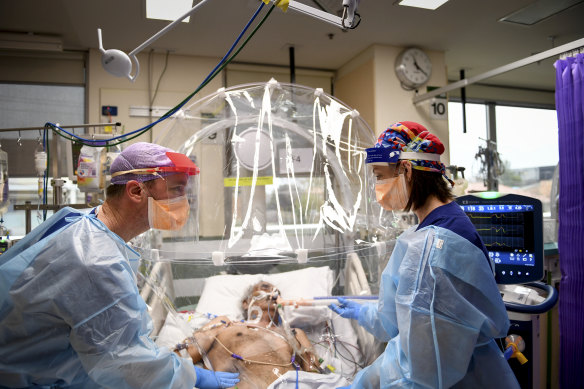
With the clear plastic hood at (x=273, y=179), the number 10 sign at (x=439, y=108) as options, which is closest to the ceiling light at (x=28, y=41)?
the clear plastic hood at (x=273, y=179)

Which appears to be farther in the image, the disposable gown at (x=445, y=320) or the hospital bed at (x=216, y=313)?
the hospital bed at (x=216, y=313)

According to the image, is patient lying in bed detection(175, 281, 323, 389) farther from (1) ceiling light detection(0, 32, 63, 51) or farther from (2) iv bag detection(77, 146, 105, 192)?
(1) ceiling light detection(0, 32, 63, 51)

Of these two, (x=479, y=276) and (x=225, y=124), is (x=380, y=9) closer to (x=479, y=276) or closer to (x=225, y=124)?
(x=225, y=124)

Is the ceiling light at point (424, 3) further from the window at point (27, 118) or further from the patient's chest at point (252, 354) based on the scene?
the window at point (27, 118)

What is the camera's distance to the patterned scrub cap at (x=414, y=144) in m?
1.17

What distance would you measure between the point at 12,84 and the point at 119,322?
12.0 feet

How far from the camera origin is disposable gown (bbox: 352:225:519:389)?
0.98m

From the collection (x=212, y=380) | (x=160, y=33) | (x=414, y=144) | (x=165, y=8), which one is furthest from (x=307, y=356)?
(x=165, y=8)

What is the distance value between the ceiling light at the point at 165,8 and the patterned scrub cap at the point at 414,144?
7.01 feet

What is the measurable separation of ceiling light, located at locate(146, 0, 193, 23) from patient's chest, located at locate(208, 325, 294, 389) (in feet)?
7.38

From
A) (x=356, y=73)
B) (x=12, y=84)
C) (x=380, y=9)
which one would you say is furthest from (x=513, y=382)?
(x=12, y=84)

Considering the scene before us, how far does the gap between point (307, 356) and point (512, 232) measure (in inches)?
40.6

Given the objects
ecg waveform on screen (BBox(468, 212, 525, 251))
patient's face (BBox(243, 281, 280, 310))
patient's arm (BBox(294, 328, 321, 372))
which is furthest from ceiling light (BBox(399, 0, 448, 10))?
patient's arm (BBox(294, 328, 321, 372))

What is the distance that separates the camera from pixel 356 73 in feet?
13.2
